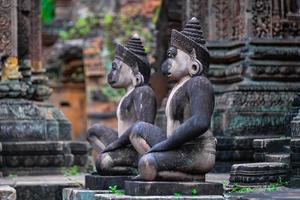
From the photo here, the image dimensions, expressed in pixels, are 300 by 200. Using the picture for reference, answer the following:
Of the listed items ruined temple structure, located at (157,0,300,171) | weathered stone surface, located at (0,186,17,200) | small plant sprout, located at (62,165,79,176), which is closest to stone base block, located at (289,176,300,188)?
ruined temple structure, located at (157,0,300,171)

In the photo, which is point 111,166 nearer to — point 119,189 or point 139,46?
point 119,189

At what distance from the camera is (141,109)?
9.41m

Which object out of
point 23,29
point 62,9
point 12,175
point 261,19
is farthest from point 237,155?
point 62,9

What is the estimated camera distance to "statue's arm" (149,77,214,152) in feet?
26.3

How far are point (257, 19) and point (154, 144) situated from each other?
4.68 meters

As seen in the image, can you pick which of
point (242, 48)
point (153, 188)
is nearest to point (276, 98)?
point (242, 48)

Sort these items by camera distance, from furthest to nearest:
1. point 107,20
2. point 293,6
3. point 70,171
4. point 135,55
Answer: point 107,20
point 70,171
point 293,6
point 135,55

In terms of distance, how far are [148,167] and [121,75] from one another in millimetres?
2107

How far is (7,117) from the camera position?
43.1ft

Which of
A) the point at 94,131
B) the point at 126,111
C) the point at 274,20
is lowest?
the point at 94,131

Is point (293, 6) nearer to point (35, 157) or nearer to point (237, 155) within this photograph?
point (237, 155)

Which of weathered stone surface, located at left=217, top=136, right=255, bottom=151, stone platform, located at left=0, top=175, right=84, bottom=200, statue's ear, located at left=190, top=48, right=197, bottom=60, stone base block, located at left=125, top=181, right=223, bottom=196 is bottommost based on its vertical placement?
stone platform, located at left=0, top=175, right=84, bottom=200

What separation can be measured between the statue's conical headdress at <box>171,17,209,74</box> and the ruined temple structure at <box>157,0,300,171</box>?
A: 354 centimetres

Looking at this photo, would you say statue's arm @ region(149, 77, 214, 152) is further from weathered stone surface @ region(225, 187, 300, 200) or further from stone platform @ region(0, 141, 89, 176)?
stone platform @ region(0, 141, 89, 176)
